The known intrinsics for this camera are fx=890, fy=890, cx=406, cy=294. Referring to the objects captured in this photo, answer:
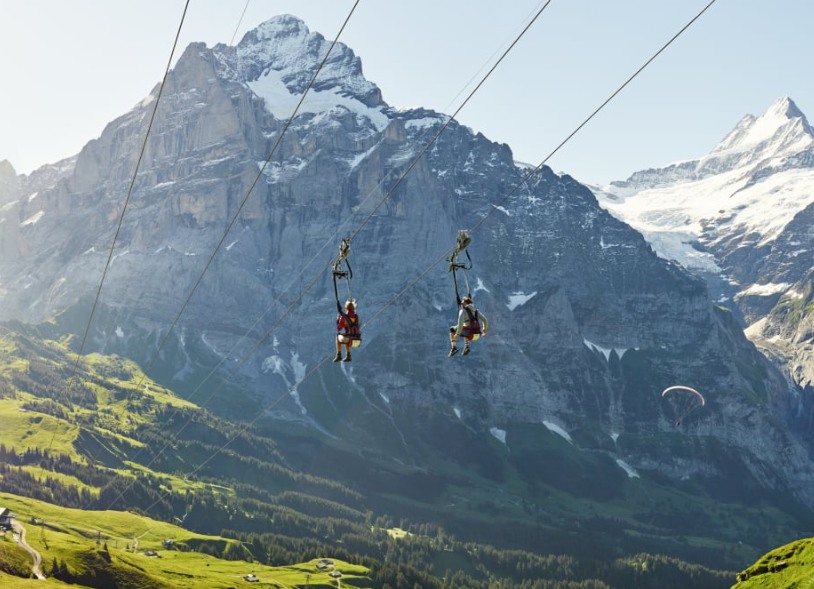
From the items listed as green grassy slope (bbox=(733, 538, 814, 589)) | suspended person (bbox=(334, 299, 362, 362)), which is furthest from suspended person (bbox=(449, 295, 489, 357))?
green grassy slope (bbox=(733, 538, 814, 589))

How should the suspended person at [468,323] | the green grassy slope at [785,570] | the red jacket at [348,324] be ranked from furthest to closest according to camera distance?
the green grassy slope at [785,570], the red jacket at [348,324], the suspended person at [468,323]

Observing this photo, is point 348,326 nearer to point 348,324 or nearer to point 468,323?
point 348,324

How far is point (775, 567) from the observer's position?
135m

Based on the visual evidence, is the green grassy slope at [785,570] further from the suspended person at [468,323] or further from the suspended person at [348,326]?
the suspended person at [348,326]

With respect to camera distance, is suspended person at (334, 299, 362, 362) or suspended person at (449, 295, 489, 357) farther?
suspended person at (334, 299, 362, 362)

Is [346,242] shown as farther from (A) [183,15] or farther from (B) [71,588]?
(B) [71,588]

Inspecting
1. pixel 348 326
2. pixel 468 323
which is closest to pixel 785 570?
pixel 468 323

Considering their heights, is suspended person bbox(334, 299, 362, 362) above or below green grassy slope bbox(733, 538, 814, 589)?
above

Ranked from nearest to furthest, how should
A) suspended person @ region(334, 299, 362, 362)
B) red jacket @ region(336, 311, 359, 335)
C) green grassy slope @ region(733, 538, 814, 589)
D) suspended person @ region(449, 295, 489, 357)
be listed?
suspended person @ region(449, 295, 489, 357) → suspended person @ region(334, 299, 362, 362) → red jacket @ region(336, 311, 359, 335) → green grassy slope @ region(733, 538, 814, 589)

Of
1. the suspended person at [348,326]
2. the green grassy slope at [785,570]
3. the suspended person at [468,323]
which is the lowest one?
the green grassy slope at [785,570]

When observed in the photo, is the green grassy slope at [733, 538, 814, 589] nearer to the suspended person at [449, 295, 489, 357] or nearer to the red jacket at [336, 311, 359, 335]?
the suspended person at [449, 295, 489, 357]

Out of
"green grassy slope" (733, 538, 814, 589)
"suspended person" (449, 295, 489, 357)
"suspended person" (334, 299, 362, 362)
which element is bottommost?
"green grassy slope" (733, 538, 814, 589)

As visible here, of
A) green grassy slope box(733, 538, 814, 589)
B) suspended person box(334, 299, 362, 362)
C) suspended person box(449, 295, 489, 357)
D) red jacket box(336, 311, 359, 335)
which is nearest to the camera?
suspended person box(449, 295, 489, 357)

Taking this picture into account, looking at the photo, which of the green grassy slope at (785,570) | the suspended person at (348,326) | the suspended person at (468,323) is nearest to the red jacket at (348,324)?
the suspended person at (348,326)
